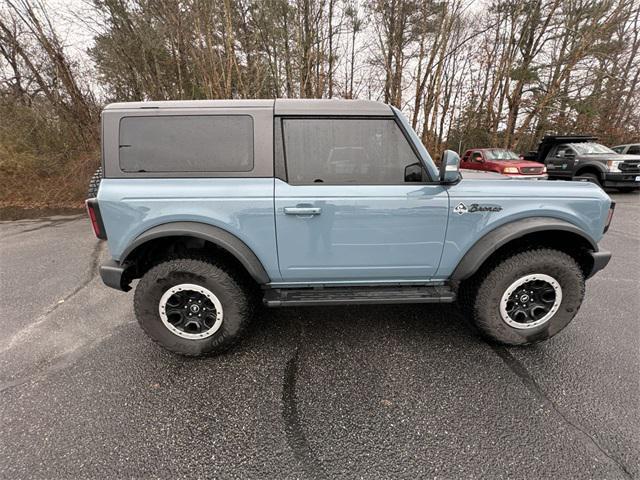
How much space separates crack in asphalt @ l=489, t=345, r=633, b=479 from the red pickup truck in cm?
760

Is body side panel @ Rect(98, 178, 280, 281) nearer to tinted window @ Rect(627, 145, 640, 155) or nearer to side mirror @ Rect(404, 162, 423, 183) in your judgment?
side mirror @ Rect(404, 162, 423, 183)

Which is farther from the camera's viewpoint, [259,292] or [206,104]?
[259,292]

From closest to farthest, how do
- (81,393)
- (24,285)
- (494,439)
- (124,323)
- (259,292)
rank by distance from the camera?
(494,439) < (81,393) < (259,292) < (124,323) < (24,285)

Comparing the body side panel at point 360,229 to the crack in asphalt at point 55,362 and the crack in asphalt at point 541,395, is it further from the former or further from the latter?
the crack in asphalt at point 55,362

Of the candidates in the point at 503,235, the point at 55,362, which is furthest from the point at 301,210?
the point at 55,362

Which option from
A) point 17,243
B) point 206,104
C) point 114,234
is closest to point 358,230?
point 206,104

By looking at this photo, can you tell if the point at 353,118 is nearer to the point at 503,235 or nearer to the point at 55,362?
the point at 503,235

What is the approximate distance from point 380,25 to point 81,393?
15816mm

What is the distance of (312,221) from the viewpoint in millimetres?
2209

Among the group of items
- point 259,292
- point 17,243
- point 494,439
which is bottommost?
point 17,243

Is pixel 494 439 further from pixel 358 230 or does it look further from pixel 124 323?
pixel 124 323

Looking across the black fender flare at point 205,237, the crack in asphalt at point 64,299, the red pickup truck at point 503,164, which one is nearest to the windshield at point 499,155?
the red pickup truck at point 503,164

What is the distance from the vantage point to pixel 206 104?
87.7 inches

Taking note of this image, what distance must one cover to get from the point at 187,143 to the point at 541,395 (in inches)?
123
